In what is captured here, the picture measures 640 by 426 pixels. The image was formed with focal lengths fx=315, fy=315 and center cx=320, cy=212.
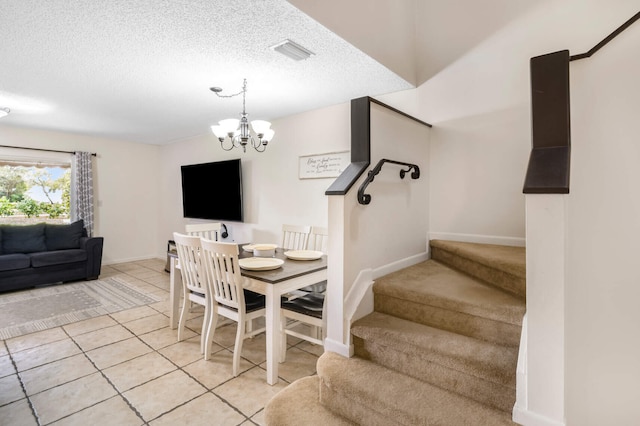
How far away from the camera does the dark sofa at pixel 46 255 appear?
13.9ft

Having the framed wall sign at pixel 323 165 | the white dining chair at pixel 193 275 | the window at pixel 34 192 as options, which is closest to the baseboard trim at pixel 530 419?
the white dining chair at pixel 193 275

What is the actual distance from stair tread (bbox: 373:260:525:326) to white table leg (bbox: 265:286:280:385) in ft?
2.33

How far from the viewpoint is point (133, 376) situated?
2260 mm

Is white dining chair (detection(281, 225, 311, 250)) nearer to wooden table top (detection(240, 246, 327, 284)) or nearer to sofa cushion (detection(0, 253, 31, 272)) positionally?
wooden table top (detection(240, 246, 327, 284))

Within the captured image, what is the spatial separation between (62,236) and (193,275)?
365 cm

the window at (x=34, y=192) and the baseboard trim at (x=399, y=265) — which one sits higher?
the window at (x=34, y=192)

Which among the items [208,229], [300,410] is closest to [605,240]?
[300,410]

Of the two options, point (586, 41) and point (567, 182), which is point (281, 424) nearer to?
point (567, 182)

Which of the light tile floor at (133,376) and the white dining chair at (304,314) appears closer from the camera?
the light tile floor at (133,376)

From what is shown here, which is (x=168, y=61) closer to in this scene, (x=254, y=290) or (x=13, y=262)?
(x=254, y=290)

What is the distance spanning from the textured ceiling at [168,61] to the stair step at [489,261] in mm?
1560

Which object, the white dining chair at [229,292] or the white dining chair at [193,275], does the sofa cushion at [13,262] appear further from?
the white dining chair at [229,292]

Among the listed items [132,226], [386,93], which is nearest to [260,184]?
[386,93]

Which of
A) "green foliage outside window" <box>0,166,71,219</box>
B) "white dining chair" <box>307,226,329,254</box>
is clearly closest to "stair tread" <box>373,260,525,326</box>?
"white dining chair" <box>307,226,329,254</box>
